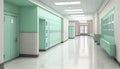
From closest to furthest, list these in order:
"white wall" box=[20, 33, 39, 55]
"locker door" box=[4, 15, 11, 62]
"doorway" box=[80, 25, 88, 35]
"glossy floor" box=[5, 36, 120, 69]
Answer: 1. "glossy floor" box=[5, 36, 120, 69]
2. "locker door" box=[4, 15, 11, 62]
3. "white wall" box=[20, 33, 39, 55]
4. "doorway" box=[80, 25, 88, 35]

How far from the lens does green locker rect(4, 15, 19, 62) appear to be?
6.98 meters

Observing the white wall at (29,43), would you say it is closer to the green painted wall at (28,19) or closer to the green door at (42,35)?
the green painted wall at (28,19)

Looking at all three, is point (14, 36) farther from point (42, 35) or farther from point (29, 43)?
point (42, 35)

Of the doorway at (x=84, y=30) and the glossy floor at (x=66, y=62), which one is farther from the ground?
the doorway at (x=84, y=30)

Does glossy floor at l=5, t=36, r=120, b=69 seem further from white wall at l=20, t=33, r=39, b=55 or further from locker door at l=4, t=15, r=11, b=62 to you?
white wall at l=20, t=33, r=39, b=55

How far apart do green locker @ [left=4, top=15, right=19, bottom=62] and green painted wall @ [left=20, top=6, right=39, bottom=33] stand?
1.47 feet

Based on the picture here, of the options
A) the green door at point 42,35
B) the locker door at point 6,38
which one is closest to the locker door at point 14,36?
the locker door at point 6,38

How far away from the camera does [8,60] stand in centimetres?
716

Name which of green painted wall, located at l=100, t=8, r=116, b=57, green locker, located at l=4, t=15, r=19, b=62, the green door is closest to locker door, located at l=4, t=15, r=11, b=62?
green locker, located at l=4, t=15, r=19, b=62

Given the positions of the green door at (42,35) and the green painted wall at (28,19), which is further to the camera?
the green door at (42,35)

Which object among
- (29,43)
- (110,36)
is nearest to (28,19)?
(29,43)

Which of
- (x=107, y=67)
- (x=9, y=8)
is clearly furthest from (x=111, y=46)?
(x=9, y=8)

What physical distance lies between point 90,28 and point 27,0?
3139 cm

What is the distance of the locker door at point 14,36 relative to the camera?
24.8 ft
